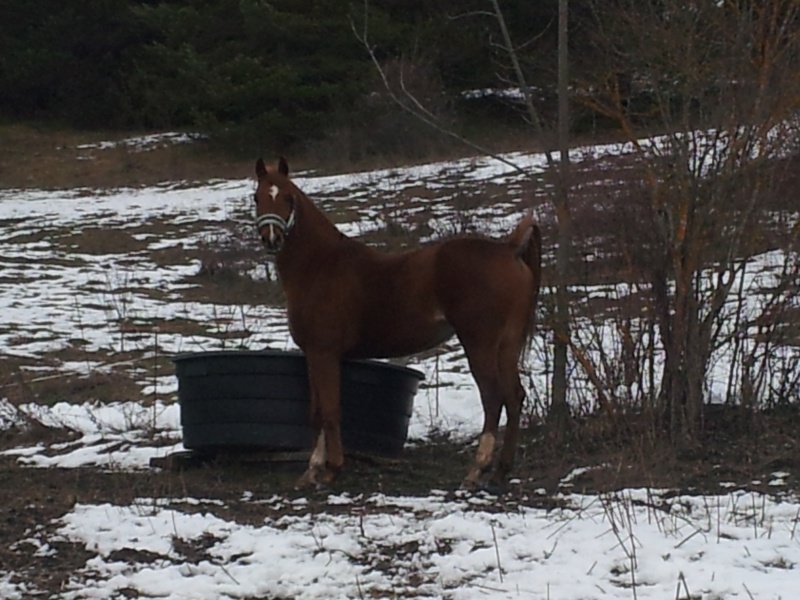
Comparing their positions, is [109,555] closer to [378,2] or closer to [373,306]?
[373,306]

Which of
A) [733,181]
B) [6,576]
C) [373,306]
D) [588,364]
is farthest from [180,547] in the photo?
[733,181]

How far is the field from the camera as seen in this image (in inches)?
209

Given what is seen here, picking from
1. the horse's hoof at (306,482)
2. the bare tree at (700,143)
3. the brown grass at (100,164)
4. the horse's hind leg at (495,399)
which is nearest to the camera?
the horse's hind leg at (495,399)

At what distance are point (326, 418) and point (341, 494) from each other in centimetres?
61

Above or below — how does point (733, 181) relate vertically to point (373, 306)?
above

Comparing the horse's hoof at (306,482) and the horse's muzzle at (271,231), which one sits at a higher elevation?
the horse's muzzle at (271,231)

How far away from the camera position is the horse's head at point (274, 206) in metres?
7.62

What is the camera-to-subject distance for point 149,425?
32.0ft

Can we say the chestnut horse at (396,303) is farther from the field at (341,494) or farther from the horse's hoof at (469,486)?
the field at (341,494)

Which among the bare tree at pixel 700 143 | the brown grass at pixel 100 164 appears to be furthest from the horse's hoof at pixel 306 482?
the brown grass at pixel 100 164

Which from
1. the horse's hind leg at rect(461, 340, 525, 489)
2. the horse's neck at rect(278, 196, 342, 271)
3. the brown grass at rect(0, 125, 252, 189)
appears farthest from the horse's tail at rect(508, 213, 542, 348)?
the brown grass at rect(0, 125, 252, 189)

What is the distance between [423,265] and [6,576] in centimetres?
325

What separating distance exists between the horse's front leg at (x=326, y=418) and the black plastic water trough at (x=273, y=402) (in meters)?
0.30

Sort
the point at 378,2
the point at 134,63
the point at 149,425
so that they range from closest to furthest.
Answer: the point at 149,425 → the point at 378,2 → the point at 134,63
